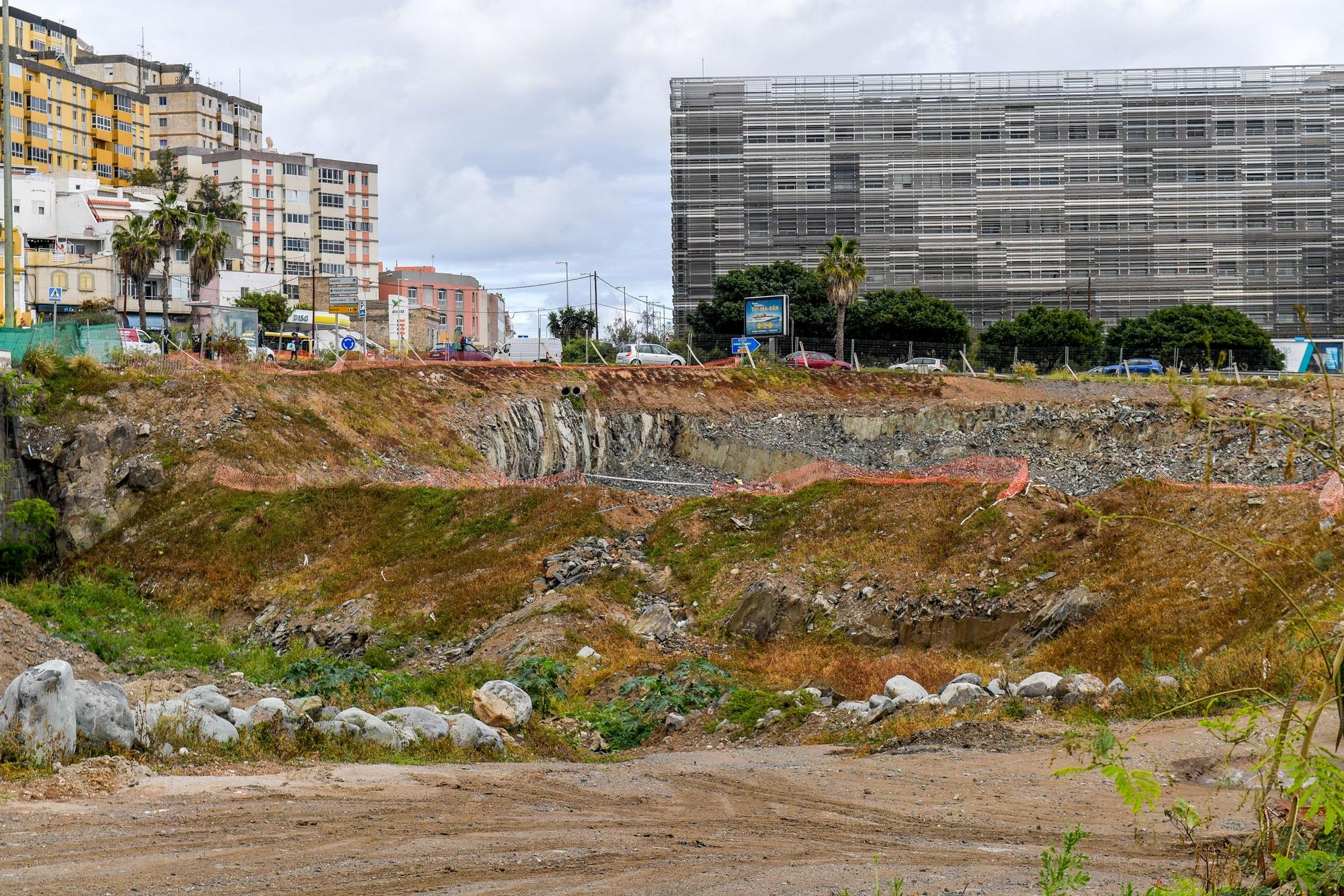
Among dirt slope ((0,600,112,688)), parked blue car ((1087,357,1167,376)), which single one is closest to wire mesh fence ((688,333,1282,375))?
parked blue car ((1087,357,1167,376))

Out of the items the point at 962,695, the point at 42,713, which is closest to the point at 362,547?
the point at 962,695

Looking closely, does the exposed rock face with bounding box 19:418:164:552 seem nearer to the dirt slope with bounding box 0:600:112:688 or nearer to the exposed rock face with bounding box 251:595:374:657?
the exposed rock face with bounding box 251:595:374:657

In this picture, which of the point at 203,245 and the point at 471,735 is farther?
the point at 203,245

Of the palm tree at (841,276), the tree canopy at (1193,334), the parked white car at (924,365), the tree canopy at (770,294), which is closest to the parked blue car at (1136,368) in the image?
the tree canopy at (1193,334)

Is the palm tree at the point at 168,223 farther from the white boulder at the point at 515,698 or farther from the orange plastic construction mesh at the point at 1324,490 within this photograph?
the orange plastic construction mesh at the point at 1324,490

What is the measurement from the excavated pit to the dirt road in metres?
32.4

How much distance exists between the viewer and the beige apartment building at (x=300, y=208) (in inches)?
5182

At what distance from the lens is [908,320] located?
274 feet

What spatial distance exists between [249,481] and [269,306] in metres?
61.4

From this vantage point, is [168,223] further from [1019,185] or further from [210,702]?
[1019,185]

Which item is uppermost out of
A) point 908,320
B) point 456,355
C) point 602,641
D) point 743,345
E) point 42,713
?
point 908,320

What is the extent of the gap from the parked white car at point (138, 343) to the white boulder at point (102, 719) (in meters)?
32.6

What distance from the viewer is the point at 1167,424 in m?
51.5

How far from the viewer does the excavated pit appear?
4869cm
